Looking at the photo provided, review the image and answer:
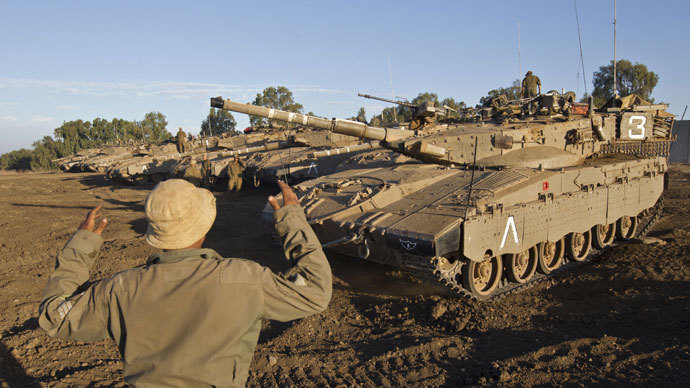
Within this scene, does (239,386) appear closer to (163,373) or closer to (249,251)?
(163,373)

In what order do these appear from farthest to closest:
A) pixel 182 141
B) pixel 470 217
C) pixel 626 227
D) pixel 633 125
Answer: pixel 182 141, pixel 626 227, pixel 633 125, pixel 470 217

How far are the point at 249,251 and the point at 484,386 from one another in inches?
240

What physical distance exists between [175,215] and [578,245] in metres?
8.18

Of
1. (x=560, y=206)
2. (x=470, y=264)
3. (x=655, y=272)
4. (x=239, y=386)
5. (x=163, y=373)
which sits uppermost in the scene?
(x=163, y=373)

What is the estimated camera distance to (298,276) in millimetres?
1901

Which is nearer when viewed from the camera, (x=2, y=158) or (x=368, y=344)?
(x=368, y=344)

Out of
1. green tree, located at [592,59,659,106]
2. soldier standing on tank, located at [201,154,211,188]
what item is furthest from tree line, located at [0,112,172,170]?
green tree, located at [592,59,659,106]

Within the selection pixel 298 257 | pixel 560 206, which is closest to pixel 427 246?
pixel 560 206

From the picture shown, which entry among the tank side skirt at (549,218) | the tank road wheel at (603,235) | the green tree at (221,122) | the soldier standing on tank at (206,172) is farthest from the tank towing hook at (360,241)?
the green tree at (221,122)

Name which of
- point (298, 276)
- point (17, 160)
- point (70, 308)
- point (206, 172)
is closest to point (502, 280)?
point (298, 276)

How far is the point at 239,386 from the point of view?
6.08ft

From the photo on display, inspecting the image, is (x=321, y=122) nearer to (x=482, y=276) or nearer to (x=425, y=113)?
(x=425, y=113)

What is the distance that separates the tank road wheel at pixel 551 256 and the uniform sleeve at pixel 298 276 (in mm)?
6479

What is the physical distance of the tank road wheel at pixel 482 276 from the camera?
20.6 feet
